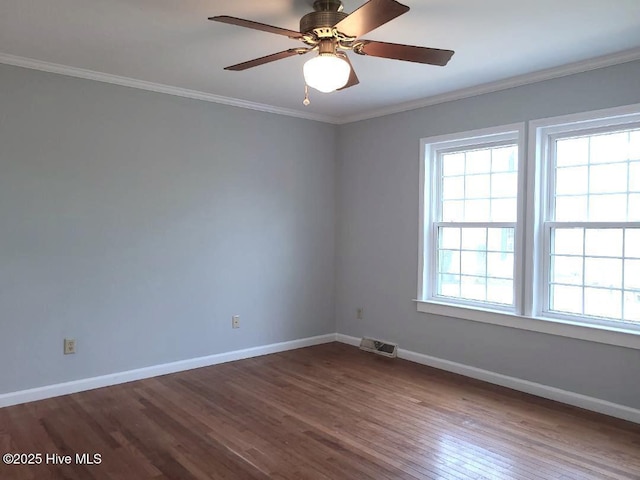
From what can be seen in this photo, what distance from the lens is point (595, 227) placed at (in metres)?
3.53

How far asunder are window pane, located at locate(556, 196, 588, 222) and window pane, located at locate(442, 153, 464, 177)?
951 millimetres

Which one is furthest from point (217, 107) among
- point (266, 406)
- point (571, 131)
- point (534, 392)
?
point (534, 392)

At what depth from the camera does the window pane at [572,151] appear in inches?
142

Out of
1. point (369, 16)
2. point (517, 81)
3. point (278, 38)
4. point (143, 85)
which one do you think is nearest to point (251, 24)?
point (369, 16)

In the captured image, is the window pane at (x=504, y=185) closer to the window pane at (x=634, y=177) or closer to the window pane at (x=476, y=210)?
the window pane at (x=476, y=210)

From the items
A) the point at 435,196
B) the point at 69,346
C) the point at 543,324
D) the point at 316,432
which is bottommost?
the point at 316,432

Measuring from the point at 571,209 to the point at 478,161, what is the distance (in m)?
0.93

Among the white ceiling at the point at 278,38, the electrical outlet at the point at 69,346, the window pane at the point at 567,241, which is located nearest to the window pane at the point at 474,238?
the window pane at the point at 567,241

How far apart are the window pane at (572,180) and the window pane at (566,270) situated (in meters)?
0.51

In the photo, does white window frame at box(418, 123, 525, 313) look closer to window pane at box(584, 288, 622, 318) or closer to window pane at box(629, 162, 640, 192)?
window pane at box(584, 288, 622, 318)

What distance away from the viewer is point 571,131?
3648 millimetres

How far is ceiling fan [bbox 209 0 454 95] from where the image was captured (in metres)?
2.15

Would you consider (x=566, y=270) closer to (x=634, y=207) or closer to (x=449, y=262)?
(x=634, y=207)

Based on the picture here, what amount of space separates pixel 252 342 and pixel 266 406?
136 centimetres
